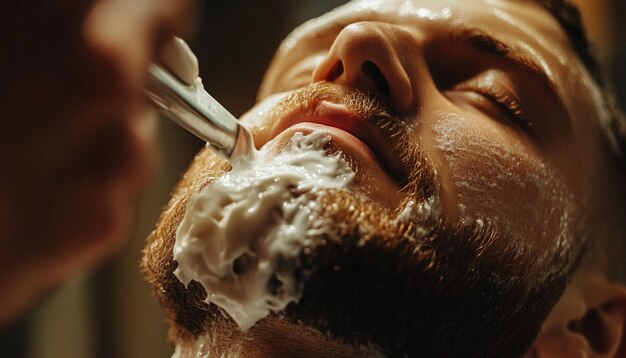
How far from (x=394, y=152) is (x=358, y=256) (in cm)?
14

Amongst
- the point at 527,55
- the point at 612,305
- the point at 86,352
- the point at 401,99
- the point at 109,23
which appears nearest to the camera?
the point at 109,23

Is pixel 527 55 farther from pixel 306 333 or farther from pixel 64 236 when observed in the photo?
pixel 64 236

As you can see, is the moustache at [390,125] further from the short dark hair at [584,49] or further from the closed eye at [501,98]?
the short dark hair at [584,49]

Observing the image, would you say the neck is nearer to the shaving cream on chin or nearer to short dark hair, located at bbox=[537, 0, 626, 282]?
the shaving cream on chin

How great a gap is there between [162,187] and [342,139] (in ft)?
2.74

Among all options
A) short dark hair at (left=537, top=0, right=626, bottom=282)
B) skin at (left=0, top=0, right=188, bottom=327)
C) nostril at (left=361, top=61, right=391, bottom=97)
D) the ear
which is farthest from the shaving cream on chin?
short dark hair at (left=537, top=0, right=626, bottom=282)

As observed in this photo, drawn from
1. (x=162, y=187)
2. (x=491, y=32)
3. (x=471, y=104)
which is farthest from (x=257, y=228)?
(x=162, y=187)

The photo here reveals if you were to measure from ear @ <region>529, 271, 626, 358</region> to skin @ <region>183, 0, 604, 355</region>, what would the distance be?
13cm

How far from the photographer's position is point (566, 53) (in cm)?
106

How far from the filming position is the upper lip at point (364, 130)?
2.49 feet

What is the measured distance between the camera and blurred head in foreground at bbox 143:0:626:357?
2.33 feet

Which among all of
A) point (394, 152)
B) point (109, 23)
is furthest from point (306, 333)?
point (109, 23)

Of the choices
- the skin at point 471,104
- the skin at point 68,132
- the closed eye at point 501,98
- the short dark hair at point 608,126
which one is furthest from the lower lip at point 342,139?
the short dark hair at point 608,126

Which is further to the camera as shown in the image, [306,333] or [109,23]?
[306,333]
